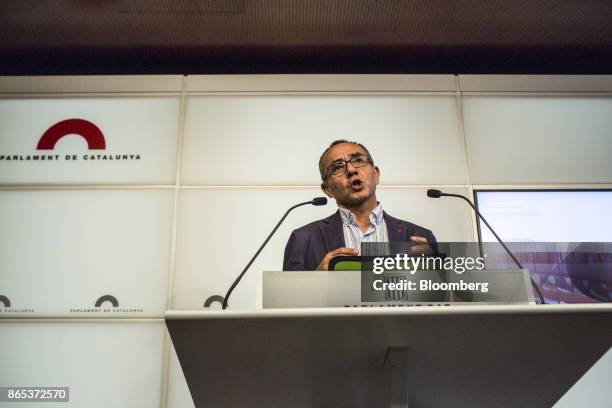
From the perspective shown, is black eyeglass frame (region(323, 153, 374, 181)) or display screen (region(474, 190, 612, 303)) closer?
display screen (region(474, 190, 612, 303))

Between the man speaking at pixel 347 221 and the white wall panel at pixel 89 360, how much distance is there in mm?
798

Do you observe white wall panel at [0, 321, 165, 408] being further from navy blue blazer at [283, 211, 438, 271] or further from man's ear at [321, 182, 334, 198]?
man's ear at [321, 182, 334, 198]

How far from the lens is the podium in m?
1.05

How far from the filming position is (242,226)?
2902 mm

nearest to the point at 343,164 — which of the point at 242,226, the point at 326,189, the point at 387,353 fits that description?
the point at 326,189

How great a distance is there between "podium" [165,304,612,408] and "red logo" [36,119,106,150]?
224 cm

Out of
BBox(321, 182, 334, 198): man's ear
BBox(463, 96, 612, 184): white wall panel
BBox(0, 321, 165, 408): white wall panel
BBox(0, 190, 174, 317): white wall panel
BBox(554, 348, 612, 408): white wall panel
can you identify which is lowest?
BBox(554, 348, 612, 408): white wall panel

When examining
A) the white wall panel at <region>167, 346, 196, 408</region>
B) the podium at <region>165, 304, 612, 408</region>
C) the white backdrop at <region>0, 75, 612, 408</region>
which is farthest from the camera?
the white backdrop at <region>0, 75, 612, 408</region>

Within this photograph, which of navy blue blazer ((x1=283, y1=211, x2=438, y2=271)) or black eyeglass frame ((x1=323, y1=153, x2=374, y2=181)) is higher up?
black eyeglass frame ((x1=323, y1=153, x2=374, y2=181))

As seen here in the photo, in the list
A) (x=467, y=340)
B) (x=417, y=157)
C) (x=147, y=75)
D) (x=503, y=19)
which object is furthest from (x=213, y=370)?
(x=503, y=19)

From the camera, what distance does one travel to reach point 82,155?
121 inches

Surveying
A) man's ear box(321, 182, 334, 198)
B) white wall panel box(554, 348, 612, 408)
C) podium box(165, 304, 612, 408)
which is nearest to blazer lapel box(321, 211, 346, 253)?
man's ear box(321, 182, 334, 198)

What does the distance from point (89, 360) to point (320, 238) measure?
1264 millimetres

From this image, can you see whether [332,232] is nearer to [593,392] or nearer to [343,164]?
[343,164]
